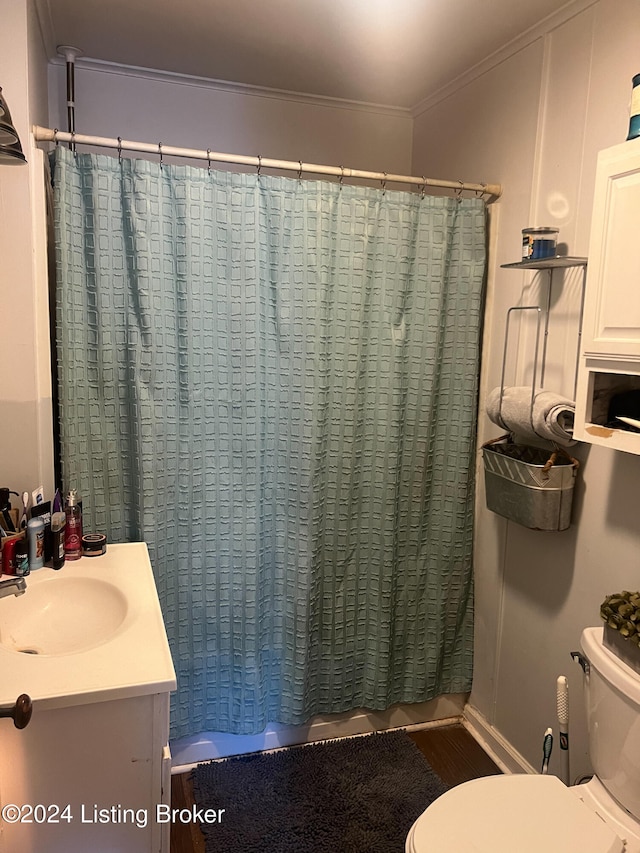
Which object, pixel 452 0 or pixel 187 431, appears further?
pixel 187 431

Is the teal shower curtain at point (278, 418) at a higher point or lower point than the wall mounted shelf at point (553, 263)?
lower

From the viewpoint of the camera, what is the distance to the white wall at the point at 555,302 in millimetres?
1619

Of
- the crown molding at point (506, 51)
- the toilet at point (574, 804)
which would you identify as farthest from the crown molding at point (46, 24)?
the toilet at point (574, 804)

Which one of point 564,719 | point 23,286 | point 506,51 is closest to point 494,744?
point 564,719

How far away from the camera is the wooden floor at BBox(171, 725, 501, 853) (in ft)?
5.80

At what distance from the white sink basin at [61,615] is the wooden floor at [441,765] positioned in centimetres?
77

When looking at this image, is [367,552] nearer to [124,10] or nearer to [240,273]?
[240,273]

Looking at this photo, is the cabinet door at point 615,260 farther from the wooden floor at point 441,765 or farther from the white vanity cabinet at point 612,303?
the wooden floor at point 441,765

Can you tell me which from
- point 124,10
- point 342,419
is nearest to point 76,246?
point 124,10

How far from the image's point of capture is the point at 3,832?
1.05 meters

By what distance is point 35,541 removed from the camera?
5.14ft

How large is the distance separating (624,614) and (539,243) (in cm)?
101

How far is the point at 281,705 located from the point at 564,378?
4.65 feet

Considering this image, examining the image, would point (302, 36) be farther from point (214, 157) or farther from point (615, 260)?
point (615, 260)
